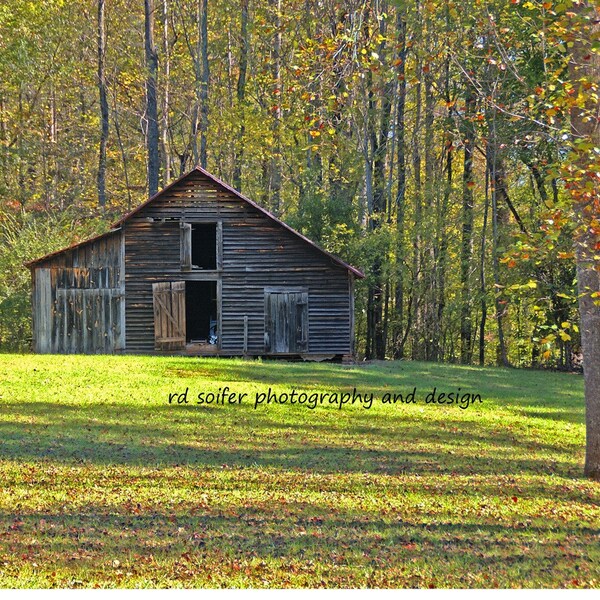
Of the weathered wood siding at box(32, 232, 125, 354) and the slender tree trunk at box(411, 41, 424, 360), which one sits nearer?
the weathered wood siding at box(32, 232, 125, 354)

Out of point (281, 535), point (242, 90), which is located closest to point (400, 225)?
point (242, 90)

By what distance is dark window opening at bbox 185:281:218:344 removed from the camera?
39.2 meters

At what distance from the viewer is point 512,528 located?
1052 cm

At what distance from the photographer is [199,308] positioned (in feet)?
131

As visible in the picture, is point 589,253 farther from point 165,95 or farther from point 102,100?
point 165,95

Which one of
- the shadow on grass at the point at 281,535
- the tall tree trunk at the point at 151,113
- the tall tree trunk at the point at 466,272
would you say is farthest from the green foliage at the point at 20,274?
the shadow on grass at the point at 281,535

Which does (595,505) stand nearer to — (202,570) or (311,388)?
(202,570)

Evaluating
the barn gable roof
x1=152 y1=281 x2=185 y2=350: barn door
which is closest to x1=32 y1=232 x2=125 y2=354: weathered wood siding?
the barn gable roof

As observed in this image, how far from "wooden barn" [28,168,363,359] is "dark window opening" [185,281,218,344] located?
6.07 meters

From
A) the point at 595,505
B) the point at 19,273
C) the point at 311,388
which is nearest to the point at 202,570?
the point at 595,505

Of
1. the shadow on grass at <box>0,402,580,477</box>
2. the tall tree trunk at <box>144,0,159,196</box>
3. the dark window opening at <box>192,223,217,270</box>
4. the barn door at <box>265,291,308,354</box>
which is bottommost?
the shadow on grass at <box>0,402,580,477</box>

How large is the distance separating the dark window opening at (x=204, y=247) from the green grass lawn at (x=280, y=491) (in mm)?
15257

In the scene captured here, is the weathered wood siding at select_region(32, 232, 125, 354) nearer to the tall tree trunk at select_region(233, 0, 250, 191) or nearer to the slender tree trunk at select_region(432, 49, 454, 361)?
the tall tree trunk at select_region(233, 0, 250, 191)

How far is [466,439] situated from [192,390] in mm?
7787
